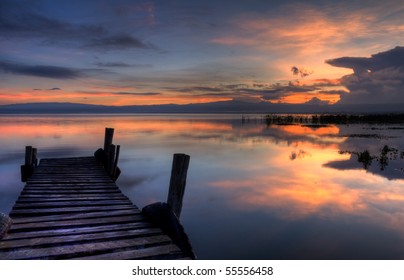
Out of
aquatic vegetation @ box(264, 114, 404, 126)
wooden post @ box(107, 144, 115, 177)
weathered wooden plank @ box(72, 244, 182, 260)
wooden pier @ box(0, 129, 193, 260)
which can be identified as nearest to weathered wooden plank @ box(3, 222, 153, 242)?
wooden pier @ box(0, 129, 193, 260)

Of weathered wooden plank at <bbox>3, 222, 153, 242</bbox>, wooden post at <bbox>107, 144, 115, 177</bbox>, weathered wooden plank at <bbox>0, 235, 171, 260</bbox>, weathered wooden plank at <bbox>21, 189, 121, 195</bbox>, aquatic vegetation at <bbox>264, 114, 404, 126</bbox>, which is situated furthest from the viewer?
aquatic vegetation at <bbox>264, 114, 404, 126</bbox>

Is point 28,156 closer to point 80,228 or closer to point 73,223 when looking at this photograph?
point 73,223

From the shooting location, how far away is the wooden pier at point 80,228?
4.60 m

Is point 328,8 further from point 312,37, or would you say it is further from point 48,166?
point 48,166

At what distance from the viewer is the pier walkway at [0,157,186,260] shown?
4598 millimetres

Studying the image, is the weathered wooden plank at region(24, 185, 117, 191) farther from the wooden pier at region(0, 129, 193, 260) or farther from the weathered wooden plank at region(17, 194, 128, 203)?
the weathered wooden plank at region(17, 194, 128, 203)

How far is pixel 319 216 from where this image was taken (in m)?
9.40

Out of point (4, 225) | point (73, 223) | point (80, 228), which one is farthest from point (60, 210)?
point (4, 225)

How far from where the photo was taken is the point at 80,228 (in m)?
5.58

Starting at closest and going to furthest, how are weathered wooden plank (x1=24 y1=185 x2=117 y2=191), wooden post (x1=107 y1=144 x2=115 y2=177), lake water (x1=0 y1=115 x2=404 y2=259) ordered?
lake water (x1=0 y1=115 x2=404 y2=259), weathered wooden plank (x1=24 y1=185 x2=117 y2=191), wooden post (x1=107 y1=144 x2=115 y2=177)

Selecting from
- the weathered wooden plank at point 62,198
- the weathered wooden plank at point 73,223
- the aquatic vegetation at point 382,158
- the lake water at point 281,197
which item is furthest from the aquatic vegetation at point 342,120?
the weathered wooden plank at point 73,223

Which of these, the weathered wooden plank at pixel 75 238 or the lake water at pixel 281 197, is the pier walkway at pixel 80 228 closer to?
the weathered wooden plank at pixel 75 238
